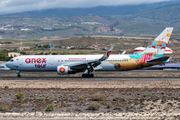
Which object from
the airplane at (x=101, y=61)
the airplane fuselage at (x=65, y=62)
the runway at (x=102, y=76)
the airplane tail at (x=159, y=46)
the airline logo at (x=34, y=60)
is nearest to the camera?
the runway at (x=102, y=76)

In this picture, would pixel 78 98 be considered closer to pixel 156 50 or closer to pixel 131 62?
pixel 131 62

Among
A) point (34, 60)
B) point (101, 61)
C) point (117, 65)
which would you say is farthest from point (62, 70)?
point (117, 65)

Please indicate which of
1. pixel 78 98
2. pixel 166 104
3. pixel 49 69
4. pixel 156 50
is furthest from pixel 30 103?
pixel 156 50

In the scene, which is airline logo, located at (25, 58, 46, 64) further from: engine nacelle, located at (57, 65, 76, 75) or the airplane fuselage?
engine nacelle, located at (57, 65, 76, 75)

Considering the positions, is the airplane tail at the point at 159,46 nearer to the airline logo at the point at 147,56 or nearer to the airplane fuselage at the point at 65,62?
the airline logo at the point at 147,56

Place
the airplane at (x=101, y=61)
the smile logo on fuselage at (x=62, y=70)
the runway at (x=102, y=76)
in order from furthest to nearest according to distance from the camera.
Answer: the airplane at (x=101, y=61)
the runway at (x=102, y=76)
the smile logo on fuselage at (x=62, y=70)

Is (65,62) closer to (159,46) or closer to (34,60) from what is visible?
(34,60)

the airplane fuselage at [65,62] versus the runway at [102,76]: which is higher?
the airplane fuselage at [65,62]

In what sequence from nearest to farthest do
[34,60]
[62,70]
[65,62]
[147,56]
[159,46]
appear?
[62,70] → [147,56] → [159,46] → [65,62] → [34,60]

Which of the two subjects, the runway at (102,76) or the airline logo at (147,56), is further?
the airline logo at (147,56)

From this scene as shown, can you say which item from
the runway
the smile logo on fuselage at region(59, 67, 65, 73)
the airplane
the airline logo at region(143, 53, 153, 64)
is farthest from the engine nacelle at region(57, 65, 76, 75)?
the airline logo at region(143, 53, 153, 64)

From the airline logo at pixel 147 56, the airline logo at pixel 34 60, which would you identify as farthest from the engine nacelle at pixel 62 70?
the airline logo at pixel 147 56

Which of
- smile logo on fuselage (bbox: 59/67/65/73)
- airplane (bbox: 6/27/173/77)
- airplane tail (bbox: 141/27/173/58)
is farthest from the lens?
airplane tail (bbox: 141/27/173/58)

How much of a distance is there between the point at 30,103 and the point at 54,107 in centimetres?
266
